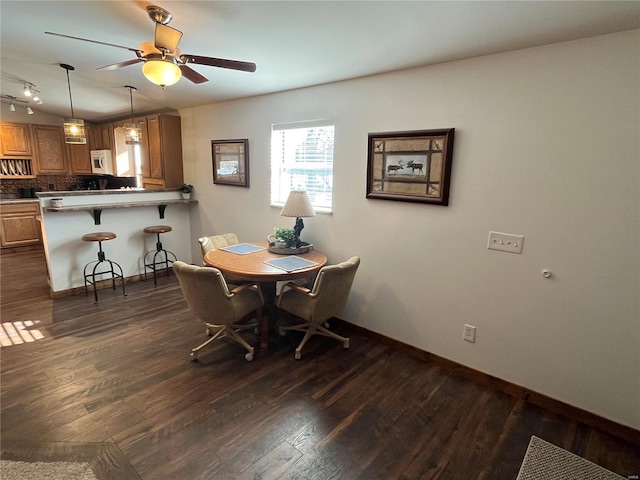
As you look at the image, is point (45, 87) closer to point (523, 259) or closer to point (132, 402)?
point (132, 402)

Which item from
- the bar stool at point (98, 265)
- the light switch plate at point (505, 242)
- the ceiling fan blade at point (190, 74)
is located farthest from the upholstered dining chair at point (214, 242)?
the light switch plate at point (505, 242)

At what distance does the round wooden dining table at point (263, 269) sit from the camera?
2615 mm

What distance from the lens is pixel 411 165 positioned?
2.63m

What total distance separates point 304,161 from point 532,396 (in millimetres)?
2827

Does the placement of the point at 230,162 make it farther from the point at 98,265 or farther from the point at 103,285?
the point at 103,285

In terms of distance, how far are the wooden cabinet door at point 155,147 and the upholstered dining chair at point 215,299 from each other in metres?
2.90

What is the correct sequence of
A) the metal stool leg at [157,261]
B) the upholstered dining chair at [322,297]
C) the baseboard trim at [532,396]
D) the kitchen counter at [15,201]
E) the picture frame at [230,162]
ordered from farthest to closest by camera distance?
the kitchen counter at [15,201]
the metal stool leg at [157,261]
the picture frame at [230,162]
the upholstered dining chair at [322,297]
the baseboard trim at [532,396]

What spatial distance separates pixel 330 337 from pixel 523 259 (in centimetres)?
173

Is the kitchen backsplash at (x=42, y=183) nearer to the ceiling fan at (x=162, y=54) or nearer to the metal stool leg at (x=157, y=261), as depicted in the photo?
the metal stool leg at (x=157, y=261)

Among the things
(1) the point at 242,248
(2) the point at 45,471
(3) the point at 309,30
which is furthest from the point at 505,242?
(2) the point at 45,471

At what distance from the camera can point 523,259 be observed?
7.30 feet

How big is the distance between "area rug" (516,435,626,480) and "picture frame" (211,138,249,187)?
363 cm

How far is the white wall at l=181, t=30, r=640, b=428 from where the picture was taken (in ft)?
6.19

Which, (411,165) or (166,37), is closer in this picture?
(166,37)
